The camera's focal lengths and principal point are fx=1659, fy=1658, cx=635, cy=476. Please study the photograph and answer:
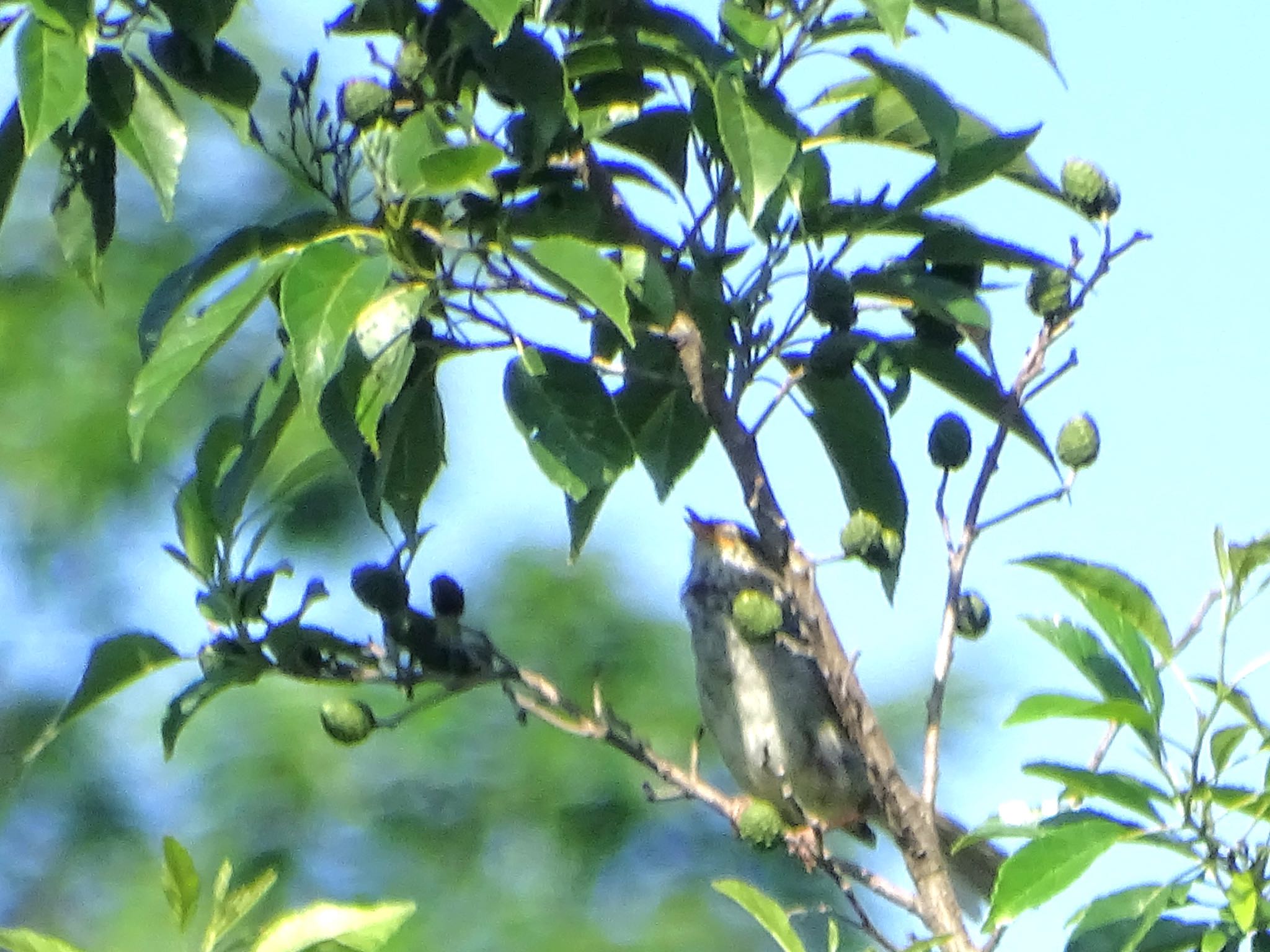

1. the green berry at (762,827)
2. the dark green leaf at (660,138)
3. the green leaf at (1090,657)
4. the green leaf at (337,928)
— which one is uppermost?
the dark green leaf at (660,138)

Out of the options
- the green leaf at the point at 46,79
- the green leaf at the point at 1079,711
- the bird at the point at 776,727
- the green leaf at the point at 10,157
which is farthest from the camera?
the bird at the point at 776,727

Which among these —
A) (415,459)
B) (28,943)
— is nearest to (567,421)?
(415,459)

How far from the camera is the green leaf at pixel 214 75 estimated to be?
1754mm

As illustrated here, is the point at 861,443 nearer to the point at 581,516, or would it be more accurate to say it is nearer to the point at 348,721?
the point at 581,516

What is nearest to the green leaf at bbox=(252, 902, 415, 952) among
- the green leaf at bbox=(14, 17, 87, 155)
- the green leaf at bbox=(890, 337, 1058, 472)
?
the green leaf at bbox=(14, 17, 87, 155)

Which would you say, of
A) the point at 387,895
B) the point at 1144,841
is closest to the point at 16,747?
the point at 387,895

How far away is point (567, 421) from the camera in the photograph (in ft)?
5.62

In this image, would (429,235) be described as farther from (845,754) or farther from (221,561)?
(845,754)

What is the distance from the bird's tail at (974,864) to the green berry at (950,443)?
1.49 m

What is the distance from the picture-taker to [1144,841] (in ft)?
4.56

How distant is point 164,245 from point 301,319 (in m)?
4.01

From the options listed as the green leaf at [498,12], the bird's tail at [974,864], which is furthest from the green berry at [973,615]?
the bird's tail at [974,864]

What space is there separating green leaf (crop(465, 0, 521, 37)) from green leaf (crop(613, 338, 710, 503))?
21.8 inches

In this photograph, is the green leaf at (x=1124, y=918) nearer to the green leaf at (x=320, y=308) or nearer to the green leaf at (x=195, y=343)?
the green leaf at (x=320, y=308)
